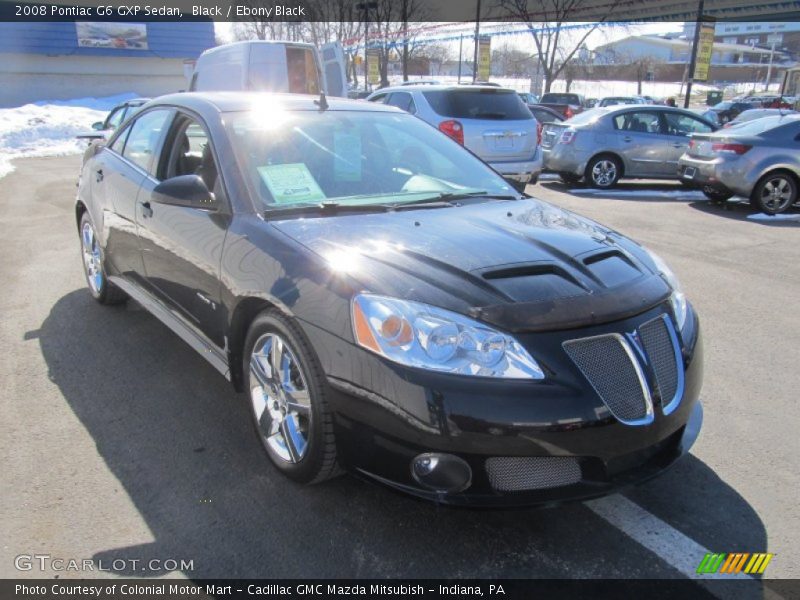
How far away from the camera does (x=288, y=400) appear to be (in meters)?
2.71

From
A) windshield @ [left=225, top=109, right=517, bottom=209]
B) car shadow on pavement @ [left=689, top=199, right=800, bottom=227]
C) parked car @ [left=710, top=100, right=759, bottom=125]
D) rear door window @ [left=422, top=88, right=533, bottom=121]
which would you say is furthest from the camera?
parked car @ [left=710, top=100, right=759, bottom=125]

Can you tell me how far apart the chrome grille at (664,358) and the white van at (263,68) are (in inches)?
401

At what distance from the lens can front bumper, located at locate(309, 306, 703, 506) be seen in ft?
7.07

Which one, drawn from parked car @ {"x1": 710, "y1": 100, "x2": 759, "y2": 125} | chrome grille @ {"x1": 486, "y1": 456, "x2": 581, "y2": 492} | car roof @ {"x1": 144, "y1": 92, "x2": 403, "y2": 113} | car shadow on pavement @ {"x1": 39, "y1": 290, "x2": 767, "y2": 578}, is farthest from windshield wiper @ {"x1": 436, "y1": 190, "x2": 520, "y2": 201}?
parked car @ {"x1": 710, "y1": 100, "x2": 759, "y2": 125}

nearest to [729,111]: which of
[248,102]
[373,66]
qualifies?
[373,66]

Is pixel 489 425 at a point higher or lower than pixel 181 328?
higher

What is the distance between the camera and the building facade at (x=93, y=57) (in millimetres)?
27625

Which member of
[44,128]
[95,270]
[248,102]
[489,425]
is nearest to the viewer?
[489,425]

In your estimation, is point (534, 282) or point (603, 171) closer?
point (534, 282)

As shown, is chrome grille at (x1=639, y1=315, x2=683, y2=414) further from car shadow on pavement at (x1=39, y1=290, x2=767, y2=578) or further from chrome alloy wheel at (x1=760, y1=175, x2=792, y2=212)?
chrome alloy wheel at (x1=760, y1=175, x2=792, y2=212)

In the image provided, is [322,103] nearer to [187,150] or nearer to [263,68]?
[187,150]

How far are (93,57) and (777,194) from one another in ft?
97.6

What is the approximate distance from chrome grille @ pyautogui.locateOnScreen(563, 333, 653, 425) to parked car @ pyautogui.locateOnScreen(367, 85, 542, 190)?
24.1 feet

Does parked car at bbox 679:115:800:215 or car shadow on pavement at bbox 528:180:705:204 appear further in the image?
car shadow on pavement at bbox 528:180:705:204
